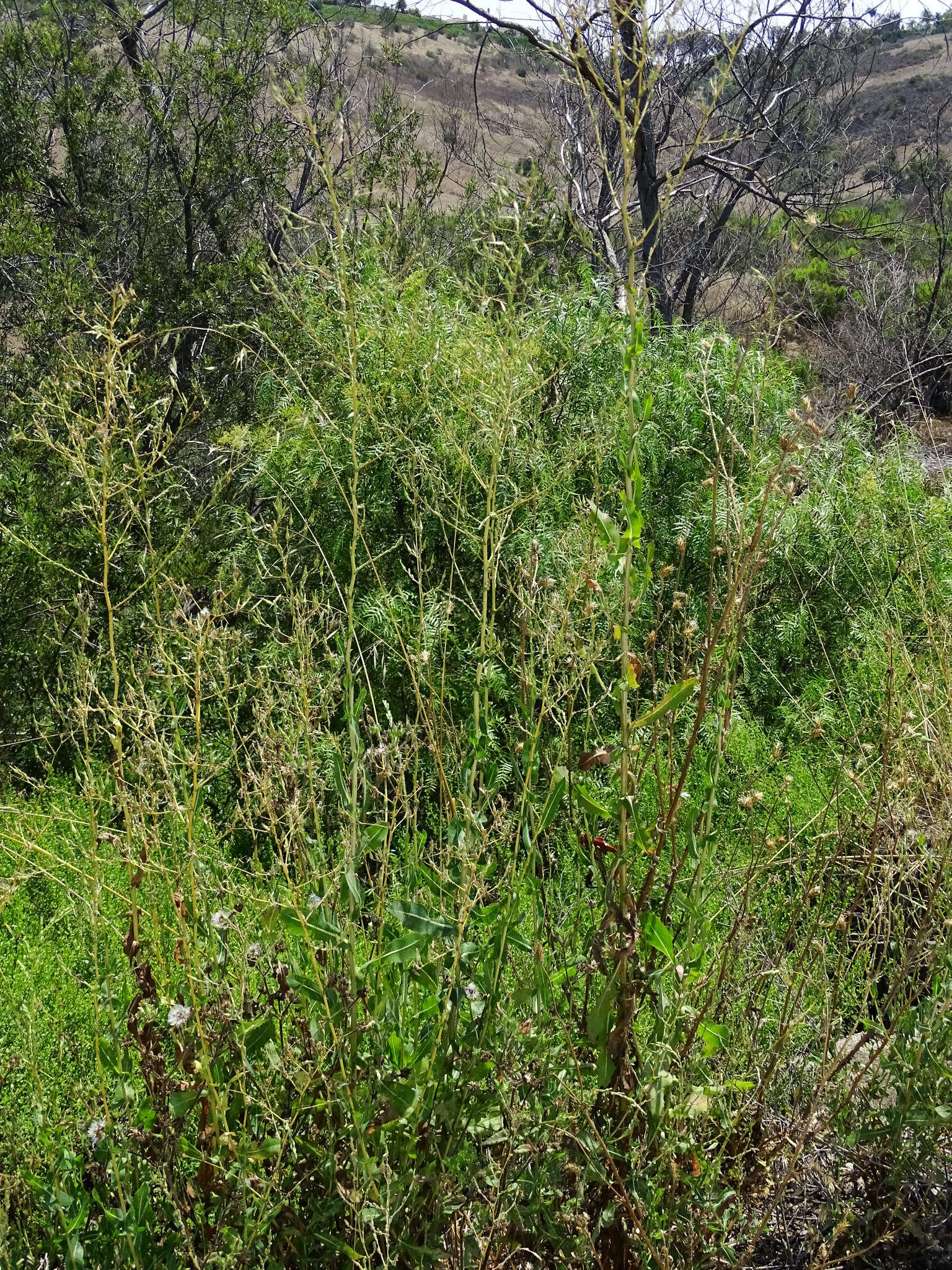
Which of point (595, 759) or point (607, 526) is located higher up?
point (607, 526)

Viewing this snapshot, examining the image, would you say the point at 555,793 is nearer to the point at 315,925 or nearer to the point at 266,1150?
the point at 315,925

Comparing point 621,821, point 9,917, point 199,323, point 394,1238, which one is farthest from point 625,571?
point 199,323

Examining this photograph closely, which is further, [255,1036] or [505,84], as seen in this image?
[505,84]

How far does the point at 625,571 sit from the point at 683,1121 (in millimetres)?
777

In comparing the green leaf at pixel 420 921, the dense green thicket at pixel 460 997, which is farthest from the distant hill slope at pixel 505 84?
the green leaf at pixel 420 921

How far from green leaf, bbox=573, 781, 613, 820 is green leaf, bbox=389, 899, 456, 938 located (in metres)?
0.24

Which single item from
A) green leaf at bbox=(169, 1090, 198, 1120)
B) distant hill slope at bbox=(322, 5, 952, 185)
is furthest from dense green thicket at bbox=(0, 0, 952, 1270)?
distant hill slope at bbox=(322, 5, 952, 185)

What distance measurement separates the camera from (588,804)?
4.65 ft

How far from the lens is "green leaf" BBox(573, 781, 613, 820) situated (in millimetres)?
1383

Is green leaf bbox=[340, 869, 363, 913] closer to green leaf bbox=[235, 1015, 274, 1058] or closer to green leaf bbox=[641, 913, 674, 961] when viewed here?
green leaf bbox=[235, 1015, 274, 1058]

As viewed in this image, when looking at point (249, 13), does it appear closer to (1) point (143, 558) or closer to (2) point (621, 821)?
(1) point (143, 558)

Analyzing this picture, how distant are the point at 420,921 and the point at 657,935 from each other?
0.32m

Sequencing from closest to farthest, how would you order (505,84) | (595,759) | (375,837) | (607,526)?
(607,526) < (595,759) < (375,837) < (505,84)

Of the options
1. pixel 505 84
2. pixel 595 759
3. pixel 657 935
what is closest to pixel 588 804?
pixel 595 759
